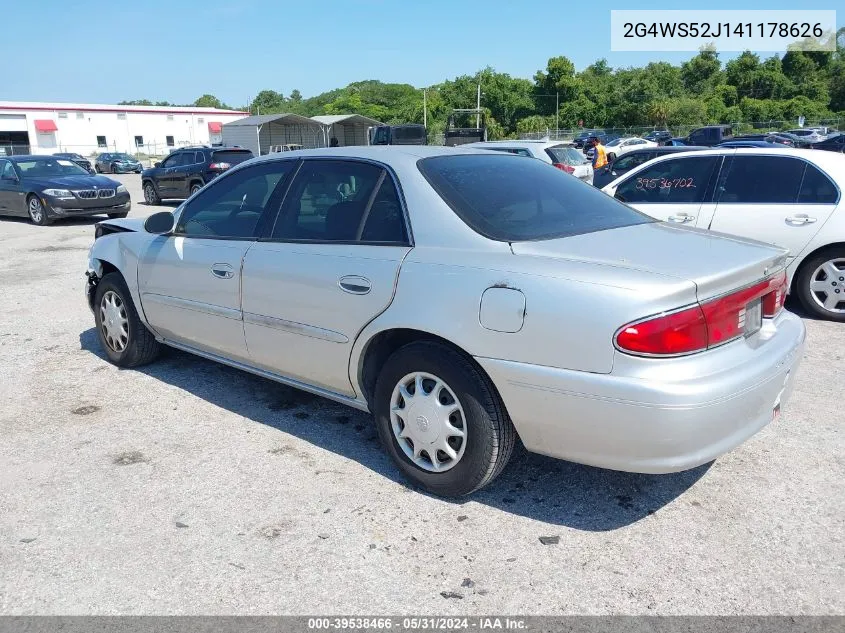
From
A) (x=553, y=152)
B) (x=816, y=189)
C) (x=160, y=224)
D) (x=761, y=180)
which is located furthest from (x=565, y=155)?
(x=160, y=224)

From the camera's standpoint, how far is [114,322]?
533 cm

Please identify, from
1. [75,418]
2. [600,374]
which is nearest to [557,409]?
[600,374]

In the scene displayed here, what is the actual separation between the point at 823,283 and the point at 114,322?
606 cm

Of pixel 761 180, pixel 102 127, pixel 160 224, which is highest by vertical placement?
pixel 102 127

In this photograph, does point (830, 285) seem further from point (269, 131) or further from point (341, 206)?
point (269, 131)

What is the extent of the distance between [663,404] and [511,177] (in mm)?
1640

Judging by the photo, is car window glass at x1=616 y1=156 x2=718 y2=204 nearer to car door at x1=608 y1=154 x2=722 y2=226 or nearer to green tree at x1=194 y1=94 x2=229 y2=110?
car door at x1=608 y1=154 x2=722 y2=226

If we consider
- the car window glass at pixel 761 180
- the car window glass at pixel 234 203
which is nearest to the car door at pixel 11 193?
the car window glass at pixel 234 203

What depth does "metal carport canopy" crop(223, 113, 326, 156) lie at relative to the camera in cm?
5094

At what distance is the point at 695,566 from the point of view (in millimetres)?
2848

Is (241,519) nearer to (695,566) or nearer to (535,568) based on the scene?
(535,568)

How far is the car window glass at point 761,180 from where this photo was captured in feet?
21.8

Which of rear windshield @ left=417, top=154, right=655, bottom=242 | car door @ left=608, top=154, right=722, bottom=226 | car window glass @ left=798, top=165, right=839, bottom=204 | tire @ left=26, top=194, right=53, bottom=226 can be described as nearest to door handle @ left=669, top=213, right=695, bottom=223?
car door @ left=608, top=154, right=722, bottom=226

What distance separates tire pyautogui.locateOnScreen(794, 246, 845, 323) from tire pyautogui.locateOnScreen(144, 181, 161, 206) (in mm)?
16343
